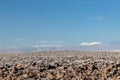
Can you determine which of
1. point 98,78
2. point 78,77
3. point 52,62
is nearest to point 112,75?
point 98,78

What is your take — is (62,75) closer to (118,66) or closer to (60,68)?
(60,68)

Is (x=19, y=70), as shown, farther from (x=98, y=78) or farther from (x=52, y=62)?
(x=98, y=78)

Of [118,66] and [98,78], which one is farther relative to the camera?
[118,66]

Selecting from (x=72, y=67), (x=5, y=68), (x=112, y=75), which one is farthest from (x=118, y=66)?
(x=5, y=68)

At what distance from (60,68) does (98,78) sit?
2.87 metres

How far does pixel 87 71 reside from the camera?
889 inches

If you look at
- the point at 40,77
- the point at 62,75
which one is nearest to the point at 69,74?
the point at 62,75

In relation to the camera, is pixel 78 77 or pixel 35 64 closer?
pixel 78 77

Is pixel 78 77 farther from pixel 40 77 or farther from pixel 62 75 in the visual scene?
pixel 40 77

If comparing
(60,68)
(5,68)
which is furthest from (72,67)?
(5,68)

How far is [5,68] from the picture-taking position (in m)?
22.6

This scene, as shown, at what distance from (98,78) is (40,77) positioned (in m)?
3.99

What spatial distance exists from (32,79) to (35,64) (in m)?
2.39

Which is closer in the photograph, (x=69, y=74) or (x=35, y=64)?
(x=69, y=74)
